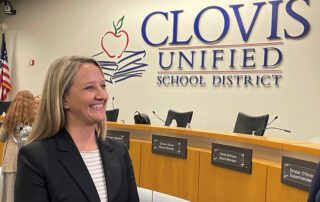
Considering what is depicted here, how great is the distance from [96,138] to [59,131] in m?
0.16

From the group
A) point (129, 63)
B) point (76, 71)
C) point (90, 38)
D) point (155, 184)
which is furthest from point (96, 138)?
point (90, 38)

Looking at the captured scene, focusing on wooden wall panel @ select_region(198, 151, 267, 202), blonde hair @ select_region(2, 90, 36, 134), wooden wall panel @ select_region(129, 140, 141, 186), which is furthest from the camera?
wooden wall panel @ select_region(129, 140, 141, 186)

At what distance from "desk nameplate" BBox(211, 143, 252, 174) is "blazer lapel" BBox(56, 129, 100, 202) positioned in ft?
5.39

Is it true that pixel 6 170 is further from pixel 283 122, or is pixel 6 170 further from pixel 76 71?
pixel 283 122

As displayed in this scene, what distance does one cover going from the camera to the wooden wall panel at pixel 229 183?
8.11 feet

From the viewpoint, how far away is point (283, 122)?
5.14 metres

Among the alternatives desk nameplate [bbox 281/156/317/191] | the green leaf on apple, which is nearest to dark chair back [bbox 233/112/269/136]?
desk nameplate [bbox 281/156/317/191]

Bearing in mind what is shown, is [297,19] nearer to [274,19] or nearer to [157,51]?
[274,19]

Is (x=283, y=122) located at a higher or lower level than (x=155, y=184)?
higher

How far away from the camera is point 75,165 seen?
1184mm

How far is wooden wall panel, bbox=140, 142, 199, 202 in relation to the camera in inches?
120

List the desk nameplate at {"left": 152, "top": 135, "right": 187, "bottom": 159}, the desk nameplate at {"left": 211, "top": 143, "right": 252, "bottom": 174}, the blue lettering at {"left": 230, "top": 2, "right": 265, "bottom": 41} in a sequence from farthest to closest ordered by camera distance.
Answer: the blue lettering at {"left": 230, "top": 2, "right": 265, "bottom": 41} → the desk nameplate at {"left": 152, "top": 135, "right": 187, "bottom": 159} → the desk nameplate at {"left": 211, "top": 143, "right": 252, "bottom": 174}

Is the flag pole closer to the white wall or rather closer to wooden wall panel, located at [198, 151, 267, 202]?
the white wall

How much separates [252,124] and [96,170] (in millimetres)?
2774
